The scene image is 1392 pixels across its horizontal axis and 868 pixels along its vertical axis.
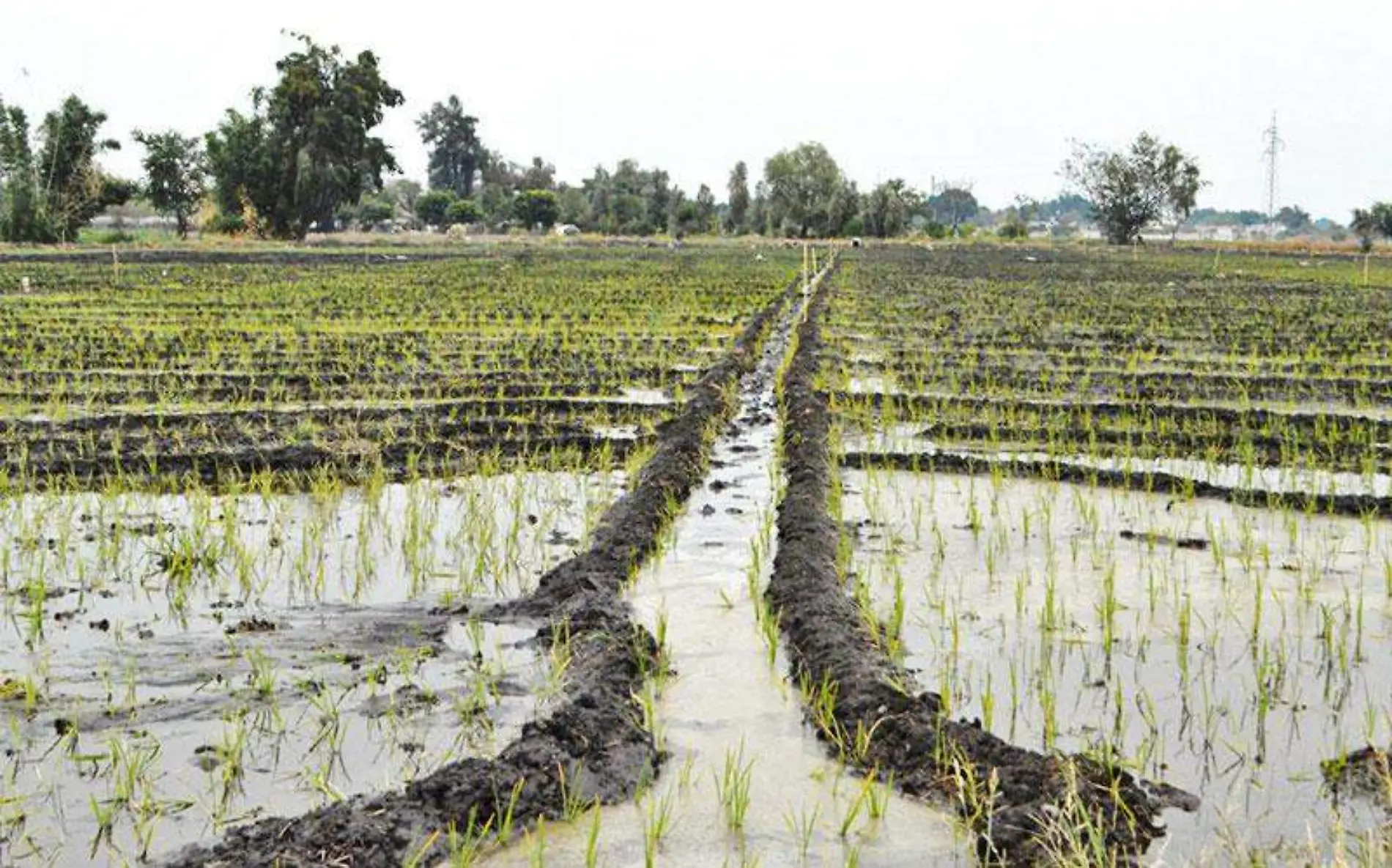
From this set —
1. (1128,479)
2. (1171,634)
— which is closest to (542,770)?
(1171,634)

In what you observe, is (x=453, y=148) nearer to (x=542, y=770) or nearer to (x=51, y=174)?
(x=51, y=174)

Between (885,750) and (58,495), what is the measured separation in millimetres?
5000

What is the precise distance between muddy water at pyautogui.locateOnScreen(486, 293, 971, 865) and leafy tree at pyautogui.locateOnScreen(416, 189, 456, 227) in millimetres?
65404

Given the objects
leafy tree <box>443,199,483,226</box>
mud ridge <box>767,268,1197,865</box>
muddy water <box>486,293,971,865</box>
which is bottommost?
muddy water <box>486,293,971,865</box>

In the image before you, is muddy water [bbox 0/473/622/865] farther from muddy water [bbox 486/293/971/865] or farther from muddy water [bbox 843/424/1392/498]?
muddy water [bbox 843/424/1392/498]

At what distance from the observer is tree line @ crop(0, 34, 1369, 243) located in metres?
45.6

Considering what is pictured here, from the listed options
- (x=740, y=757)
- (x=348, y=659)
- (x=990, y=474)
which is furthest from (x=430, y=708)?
(x=990, y=474)

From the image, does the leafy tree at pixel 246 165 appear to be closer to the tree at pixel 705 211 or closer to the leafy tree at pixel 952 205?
the tree at pixel 705 211

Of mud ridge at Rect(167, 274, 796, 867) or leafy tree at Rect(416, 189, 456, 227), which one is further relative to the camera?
leafy tree at Rect(416, 189, 456, 227)

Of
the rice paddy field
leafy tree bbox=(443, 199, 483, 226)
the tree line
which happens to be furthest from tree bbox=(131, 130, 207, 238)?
the rice paddy field

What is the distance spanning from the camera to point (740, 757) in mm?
3762

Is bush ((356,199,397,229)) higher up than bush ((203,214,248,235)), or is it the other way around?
bush ((356,199,397,229))

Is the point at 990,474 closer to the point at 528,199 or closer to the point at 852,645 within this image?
the point at 852,645

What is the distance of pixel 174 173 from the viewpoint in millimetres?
51219
